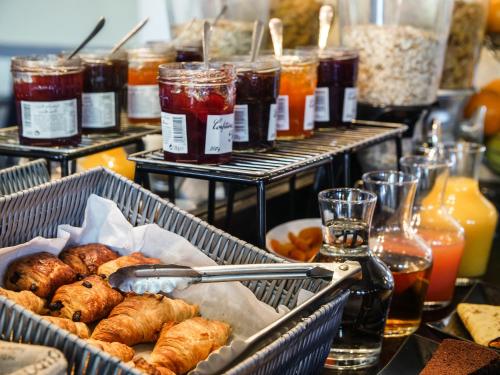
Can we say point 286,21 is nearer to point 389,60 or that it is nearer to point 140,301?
point 389,60

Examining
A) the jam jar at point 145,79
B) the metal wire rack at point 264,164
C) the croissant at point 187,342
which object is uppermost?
the jam jar at point 145,79

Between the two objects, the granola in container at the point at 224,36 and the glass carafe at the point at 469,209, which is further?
the granola in container at the point at 224,36

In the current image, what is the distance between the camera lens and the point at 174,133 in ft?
4.00

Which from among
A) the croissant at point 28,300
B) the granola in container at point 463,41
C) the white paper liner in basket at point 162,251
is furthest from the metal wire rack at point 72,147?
the granola in container at point 463,41

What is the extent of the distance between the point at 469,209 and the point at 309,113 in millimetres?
440

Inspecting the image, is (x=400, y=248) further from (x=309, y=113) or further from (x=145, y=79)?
(x=145, y=79)

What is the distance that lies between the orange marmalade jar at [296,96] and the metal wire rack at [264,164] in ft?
0.10

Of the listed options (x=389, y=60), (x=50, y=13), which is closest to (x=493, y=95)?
(x=389, y=60)

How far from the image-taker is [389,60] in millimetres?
1833

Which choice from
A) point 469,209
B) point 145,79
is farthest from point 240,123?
point 469,209

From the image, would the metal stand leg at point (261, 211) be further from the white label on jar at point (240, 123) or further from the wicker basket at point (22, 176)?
the wicker basket at point (22, 176)

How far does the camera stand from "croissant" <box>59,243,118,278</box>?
1070 millimetres

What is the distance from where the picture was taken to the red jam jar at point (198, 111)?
1.20m

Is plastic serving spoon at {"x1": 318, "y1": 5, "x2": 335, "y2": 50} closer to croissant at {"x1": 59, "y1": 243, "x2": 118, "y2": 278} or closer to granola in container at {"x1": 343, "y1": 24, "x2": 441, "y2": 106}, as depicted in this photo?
granola in container at {"x1": 343, "y1": 24, "x2": 441, "y2": 106}
